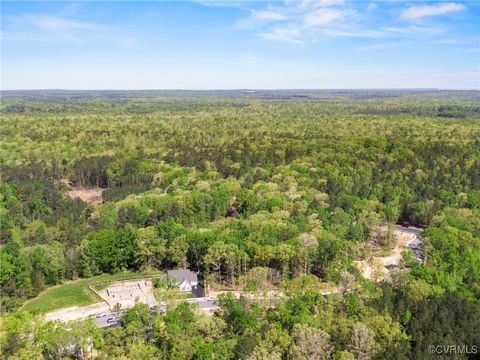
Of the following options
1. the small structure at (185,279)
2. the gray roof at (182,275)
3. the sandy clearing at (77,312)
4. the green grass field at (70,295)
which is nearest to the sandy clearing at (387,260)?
the small structure at (185,279)

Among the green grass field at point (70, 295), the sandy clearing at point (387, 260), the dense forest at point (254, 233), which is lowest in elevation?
the green grass field at point (70, 295)

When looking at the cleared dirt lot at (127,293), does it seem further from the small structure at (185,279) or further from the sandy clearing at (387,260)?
the sandy clearing at (387,260)

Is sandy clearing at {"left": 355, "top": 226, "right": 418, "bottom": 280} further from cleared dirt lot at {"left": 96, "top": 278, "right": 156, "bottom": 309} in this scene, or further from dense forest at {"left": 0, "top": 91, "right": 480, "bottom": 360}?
cleared dirt lot at {"left": 96, "top": 278, "right": 156, "bottom": 309}

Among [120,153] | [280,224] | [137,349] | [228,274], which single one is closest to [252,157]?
[120,153]

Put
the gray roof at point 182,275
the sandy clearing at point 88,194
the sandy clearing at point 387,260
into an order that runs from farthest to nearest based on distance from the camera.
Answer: the sandy clearing at point 88,194 → the gray roof at point 182,275 → the sandy clearing at point 387,260

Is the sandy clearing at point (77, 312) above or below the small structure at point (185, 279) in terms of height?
below

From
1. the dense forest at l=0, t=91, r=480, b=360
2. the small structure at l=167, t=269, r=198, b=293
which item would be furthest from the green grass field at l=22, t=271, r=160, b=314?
the small structure at l=167, t=269, r=198, b=293

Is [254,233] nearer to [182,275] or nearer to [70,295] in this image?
[182,275]

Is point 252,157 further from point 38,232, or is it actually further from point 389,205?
point 38,232
